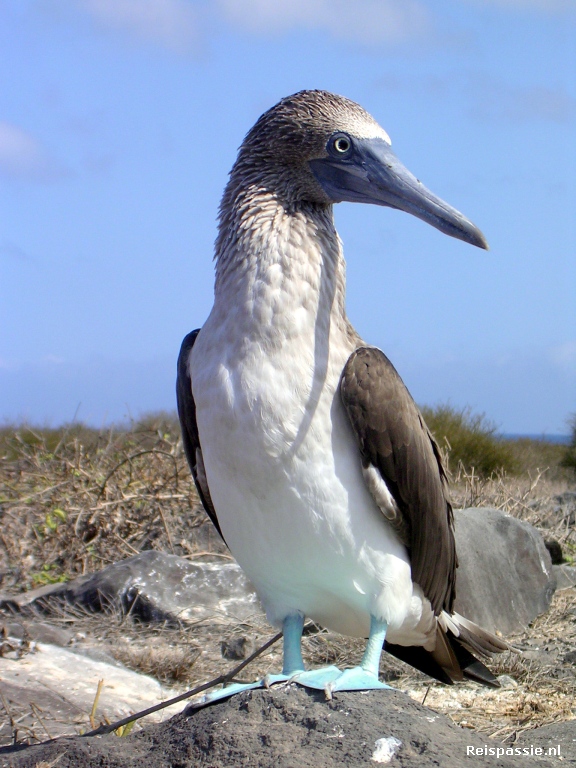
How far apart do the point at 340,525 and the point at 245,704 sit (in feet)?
2.19

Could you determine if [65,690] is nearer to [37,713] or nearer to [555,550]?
[37,713]

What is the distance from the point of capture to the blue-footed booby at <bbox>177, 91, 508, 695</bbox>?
3113 millimetres

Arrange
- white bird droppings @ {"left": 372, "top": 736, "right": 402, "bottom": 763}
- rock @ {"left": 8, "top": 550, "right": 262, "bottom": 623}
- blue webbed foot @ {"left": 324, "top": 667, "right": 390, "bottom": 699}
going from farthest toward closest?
rock @ {"left": 8, "top": 550, "right": 262, "bottom": 623} < blue webbed foot @ {"left": 324, "top": 667, "right": 390, "bottom": 699} < white bird droppings @ {"left": 372, "top": 736, "right": 402, "bottom": 763}

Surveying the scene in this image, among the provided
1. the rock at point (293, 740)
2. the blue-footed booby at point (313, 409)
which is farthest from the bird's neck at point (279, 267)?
the rock at point (293, 740)

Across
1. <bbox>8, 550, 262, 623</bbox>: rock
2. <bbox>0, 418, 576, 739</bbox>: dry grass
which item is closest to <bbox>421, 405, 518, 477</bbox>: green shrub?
<bbox>0, 418, 576, 739</bbox>: dry grass

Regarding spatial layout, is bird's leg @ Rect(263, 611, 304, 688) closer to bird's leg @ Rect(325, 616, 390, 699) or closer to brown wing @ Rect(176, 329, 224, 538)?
bird's leg @ Rect(325, 616, 390, 699)

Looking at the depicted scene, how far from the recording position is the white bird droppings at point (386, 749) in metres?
2.62

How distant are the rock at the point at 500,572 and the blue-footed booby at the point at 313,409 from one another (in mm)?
2312

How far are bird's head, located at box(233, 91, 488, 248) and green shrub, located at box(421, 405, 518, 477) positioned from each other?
30.1 feet

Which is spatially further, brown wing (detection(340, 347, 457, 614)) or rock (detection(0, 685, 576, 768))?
brown wing (detection(340, 347, 457, 614))

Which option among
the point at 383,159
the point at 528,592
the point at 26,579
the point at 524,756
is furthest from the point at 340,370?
the point at 26,579

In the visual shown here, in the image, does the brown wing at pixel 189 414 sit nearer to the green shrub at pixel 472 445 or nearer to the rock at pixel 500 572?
the rock at pixel 500 572

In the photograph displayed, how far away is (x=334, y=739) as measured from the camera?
271 cm

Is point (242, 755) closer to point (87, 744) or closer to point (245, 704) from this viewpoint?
point (245, 704)
